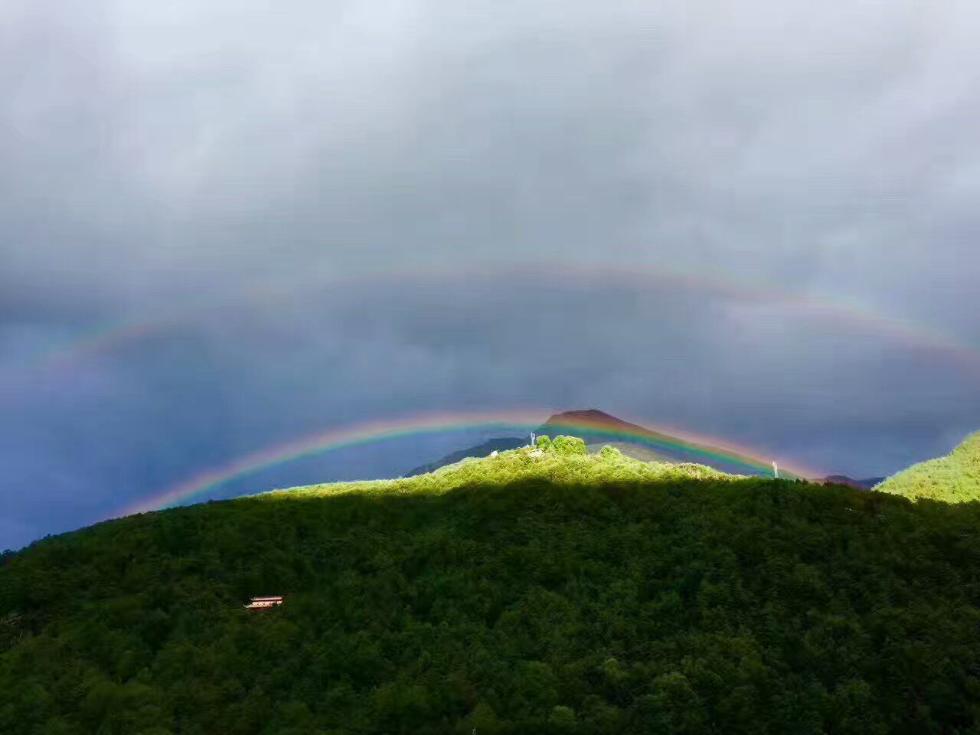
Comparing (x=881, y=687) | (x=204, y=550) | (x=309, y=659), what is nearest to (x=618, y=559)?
(x=881, y=687)

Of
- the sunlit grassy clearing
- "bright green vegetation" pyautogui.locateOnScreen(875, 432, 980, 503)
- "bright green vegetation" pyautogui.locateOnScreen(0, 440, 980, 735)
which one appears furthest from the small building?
"bright green vegetation" pyautogui.locateOnScreen(875, 432, 980, 503)

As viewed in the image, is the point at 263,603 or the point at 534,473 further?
the point at 534,473

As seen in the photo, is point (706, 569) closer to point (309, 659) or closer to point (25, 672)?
point (309, 659)

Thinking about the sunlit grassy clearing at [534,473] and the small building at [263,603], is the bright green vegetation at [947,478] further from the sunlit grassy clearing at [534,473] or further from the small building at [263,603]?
the small building at [263,603]

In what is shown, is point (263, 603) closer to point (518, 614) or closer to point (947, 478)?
point (518, 614)

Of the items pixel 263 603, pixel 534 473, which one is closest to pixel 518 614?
pixel 263 603
